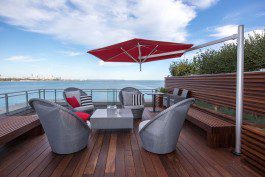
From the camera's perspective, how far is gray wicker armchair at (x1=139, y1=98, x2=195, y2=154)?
2.96 m

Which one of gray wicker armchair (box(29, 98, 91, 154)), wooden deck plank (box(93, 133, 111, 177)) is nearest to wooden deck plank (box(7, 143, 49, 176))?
gray wicker armchair (box(29, 98, 91, 154))

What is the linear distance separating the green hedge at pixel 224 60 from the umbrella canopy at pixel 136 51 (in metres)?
2.96

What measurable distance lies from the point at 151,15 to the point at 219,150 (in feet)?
22.4

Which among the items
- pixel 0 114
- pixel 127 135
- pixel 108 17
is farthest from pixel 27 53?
pixel 127 135

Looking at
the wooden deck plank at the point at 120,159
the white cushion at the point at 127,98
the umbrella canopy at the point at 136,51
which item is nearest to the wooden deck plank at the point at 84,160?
the wooden deck plank at the point at 120,159

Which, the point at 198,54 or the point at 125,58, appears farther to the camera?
the point at 198,54

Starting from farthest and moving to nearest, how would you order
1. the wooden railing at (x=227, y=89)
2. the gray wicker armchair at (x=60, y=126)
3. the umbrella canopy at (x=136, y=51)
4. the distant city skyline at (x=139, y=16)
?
the distant city skyline at (x=139, y=16)
the umbrella canopy at (x=136, y=51)
the wooden railing at (x=227, y=89)
the gray wicker armchair at (x=60, y=126)

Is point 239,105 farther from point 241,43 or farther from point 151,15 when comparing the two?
point 151,15

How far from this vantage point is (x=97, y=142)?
382 cm

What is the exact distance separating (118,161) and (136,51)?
3.47 meters

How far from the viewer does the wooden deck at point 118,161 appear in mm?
2543

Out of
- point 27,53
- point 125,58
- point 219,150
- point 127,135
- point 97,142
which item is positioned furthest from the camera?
point 27,53

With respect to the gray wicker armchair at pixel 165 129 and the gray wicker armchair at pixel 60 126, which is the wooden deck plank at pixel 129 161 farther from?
the gray wicker armchair at pixel 60 126

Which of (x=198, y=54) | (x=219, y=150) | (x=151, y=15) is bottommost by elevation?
(x=219, y=150)
